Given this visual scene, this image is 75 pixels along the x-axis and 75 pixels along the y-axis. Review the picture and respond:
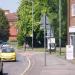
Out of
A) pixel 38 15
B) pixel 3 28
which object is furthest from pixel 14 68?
pixel 3 28

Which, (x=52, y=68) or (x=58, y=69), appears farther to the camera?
(x=52, y=68)

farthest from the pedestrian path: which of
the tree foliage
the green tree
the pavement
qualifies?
the green tree

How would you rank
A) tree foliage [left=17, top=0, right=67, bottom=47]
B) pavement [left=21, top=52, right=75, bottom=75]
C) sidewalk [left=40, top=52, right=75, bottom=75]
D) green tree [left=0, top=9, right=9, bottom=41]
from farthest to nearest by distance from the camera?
green tree [left=0, top=9, right=9, bottom=41]
tree foliage [left=17, top=0, right=67, bottom=47]
pavement [left=21, top=52, right=75, bottom=75]
sidewalk [left=40, top=52, right=75, bottom=75]

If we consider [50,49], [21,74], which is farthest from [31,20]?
[21,74]

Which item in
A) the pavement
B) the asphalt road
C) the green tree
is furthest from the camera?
the green tree

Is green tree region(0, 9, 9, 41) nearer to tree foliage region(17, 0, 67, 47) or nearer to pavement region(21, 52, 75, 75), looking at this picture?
tree foliage region(17, 0, 67, 47)

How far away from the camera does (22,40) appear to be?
102m

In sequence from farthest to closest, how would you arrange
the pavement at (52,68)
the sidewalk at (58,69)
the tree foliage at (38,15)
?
the tree foliage at (38,15) → the pavement at (52,68) → the sidewalk at (58,69)

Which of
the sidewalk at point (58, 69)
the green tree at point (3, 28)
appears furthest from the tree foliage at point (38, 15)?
the sidewalk at point (58, 69)

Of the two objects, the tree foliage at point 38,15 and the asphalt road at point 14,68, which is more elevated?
the tree foliage at point 38,15

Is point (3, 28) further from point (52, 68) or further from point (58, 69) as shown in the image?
point (58, 69)

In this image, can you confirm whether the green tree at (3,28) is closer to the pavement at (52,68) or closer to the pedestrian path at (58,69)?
the pavement at (52,68)

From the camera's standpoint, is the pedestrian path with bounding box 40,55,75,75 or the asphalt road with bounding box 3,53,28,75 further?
the asphalt road with bounding box 3,53,28,75

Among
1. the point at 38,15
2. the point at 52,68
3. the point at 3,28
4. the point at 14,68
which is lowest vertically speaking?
the point at 14,68
